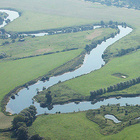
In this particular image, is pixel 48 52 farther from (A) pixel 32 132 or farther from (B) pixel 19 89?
(A) pixel 32 132

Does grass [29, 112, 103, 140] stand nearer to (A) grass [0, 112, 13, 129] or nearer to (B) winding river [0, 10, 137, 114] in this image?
(B) winding river [0, 10, 137, 114]

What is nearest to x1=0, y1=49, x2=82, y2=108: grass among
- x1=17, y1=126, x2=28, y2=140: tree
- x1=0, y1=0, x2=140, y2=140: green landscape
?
x1=0, y1=0, x2=140, y2=140: green landscape

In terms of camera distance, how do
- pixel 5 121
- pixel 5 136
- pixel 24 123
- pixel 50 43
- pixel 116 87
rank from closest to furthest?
pixel 5 136 < pixel 24 123 < pixel 5 121 < pixel 116 87 < pixel 50 43

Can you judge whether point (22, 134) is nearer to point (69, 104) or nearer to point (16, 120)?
point (16, 120)

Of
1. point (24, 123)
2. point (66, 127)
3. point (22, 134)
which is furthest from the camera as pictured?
point (66, 127)

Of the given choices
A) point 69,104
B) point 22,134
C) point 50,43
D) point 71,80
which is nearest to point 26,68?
point 71,80

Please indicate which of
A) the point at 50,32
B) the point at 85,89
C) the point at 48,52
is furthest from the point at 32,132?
the point at 50,32
